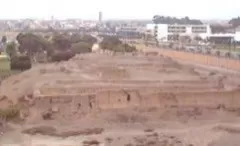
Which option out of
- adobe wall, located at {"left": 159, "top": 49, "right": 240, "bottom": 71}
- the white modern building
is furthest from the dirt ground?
the white modern building

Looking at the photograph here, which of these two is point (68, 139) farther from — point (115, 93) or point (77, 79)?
point (77, 79)

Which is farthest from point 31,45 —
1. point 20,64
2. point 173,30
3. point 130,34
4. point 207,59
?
point 130,34

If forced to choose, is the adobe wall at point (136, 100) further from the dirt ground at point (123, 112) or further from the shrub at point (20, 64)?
the shrub at point (20, 64)

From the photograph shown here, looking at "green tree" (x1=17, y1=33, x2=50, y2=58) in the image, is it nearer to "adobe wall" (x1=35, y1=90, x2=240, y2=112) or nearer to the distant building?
"adobe wall" (x1=35, y1=90, x2=240, y2=112)

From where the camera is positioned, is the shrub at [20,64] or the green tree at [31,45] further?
the green tree at [31,45]

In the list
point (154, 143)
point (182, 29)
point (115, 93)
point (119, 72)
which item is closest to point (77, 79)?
point (119, 72)

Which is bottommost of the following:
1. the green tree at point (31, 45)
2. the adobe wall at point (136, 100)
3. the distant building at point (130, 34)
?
the distant building at point (130, 34)

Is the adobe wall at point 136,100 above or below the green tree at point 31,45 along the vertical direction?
below

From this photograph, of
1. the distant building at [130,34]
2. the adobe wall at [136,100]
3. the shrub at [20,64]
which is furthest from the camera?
the distant building at [130,34]

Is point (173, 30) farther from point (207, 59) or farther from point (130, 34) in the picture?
point (207, 59)

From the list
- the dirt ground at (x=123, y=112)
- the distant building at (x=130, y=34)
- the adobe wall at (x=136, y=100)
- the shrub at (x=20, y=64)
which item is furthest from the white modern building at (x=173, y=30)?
the adobe wall at (x=136, y=100)
